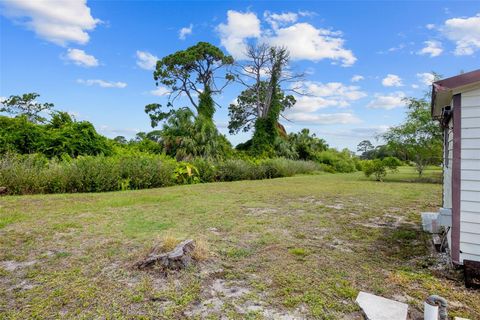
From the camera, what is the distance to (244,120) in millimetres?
27422

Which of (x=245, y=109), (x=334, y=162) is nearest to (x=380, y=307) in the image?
(x=334, y=162)

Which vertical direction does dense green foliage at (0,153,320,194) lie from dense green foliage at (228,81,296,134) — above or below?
below

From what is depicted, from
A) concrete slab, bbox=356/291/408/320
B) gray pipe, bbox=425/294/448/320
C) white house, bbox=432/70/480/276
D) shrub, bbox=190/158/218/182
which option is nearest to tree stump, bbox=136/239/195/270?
concrete slab, bbox=356/291/408/320

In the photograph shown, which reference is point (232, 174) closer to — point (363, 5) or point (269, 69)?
point (363, 5)

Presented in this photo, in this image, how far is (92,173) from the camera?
307 inches

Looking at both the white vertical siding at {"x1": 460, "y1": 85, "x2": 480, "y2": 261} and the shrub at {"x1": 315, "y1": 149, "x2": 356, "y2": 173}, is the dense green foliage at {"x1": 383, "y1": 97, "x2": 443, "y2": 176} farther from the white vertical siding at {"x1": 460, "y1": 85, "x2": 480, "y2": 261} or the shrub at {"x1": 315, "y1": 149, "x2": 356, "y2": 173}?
the white vertical siding at {"x1": 460, "y1": 85, "x2": 480, "y2": 261}

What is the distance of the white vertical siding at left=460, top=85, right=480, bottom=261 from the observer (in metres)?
2.47

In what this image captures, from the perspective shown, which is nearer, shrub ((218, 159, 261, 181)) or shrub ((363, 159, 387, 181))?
shrub ((218, 159, 261, 181))

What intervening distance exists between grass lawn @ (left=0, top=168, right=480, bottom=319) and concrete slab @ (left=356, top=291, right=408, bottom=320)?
71 millimetres

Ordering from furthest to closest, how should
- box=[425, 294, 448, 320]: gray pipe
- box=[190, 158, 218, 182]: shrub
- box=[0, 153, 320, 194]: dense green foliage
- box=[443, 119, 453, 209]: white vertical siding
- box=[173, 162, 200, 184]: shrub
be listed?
box=[190, 158, 218, 182]: shrub < box=[173, 162, 200, 184]: shrub < box=[0, 153, 320, 194]: dense green foliage < box=[443, 119, 453, 209]: white vertical siding < box=[425, 294, 448, 320]: gray pipe

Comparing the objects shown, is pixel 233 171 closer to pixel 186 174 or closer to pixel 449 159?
pixel 186 174

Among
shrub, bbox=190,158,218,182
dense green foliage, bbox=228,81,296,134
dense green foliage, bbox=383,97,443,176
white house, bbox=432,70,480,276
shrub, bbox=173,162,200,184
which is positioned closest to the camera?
white house, bbox=432,70,480,276

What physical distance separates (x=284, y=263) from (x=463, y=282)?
1547 mm

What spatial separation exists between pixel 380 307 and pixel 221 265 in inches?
55.1
